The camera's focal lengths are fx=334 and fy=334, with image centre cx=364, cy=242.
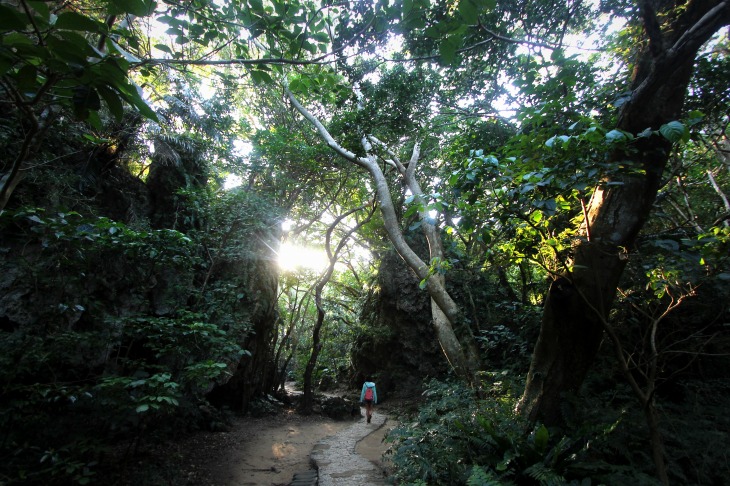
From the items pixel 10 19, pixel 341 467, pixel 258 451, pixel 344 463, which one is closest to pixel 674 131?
pixel 10 19

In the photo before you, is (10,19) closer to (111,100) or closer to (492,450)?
(111,100)

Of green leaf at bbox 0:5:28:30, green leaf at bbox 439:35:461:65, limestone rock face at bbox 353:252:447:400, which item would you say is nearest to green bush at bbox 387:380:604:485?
green leaf at bbox 439:35:461:65

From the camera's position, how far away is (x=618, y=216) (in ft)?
9.82

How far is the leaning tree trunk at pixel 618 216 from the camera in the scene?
8.70 feet

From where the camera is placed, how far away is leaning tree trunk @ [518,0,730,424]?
8.70 feet

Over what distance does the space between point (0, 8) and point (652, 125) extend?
386cm

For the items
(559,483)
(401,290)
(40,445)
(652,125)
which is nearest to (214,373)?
(40,445)

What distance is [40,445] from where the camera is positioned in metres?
3.48

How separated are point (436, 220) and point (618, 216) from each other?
7.74ft

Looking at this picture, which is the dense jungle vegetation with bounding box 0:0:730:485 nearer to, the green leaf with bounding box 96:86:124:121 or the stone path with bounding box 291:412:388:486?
the green leaf with bounding box 96:86:124:121

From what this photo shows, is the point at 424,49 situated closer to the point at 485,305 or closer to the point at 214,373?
the point at 214,373

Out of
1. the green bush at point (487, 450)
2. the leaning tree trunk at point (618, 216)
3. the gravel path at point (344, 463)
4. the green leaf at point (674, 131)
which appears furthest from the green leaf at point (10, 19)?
the gravel path at point (344, 463)

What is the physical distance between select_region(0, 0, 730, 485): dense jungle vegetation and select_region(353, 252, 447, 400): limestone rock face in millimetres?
4910

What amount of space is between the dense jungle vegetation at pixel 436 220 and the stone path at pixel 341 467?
1081mm
